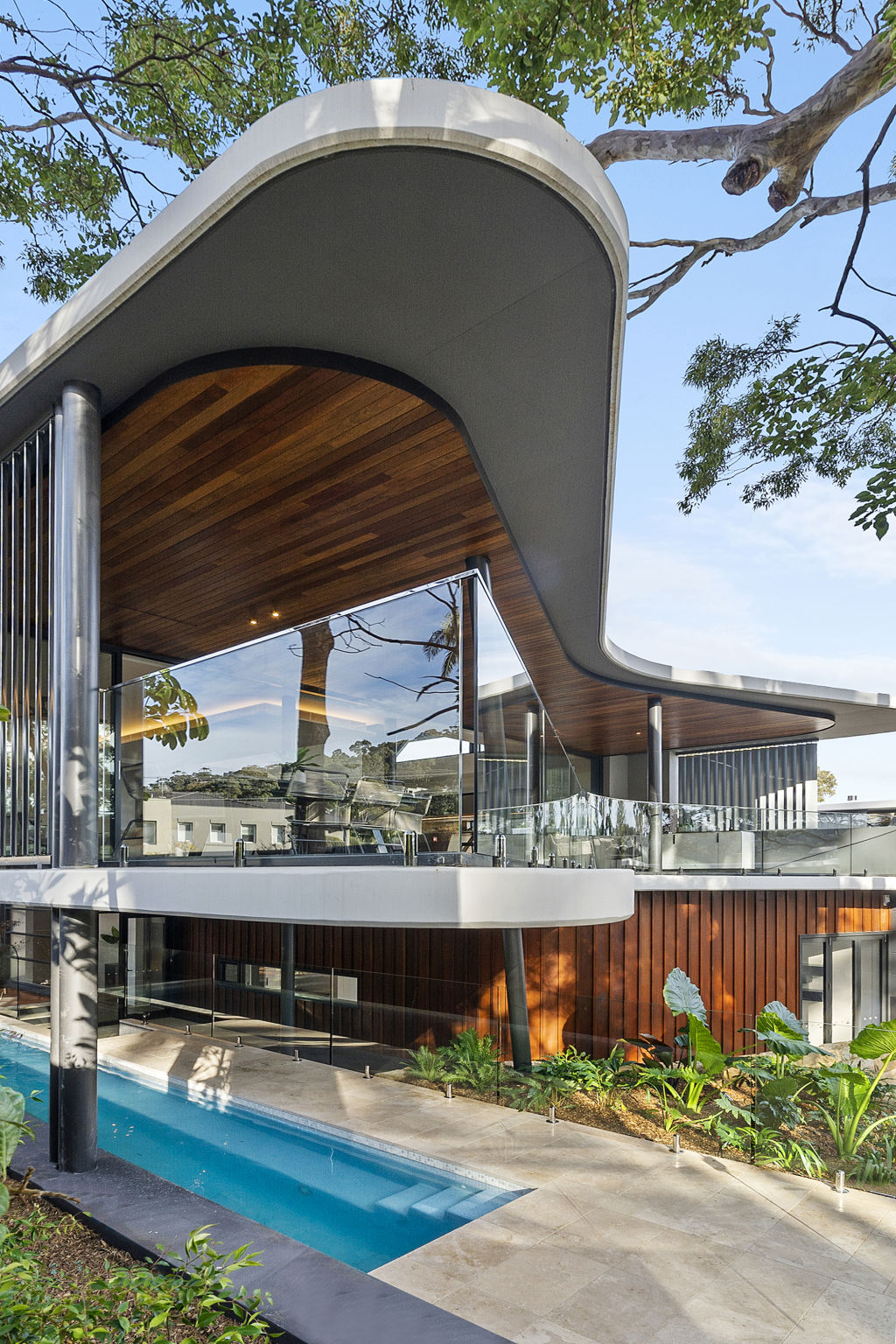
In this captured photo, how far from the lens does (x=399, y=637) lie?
15.4ft

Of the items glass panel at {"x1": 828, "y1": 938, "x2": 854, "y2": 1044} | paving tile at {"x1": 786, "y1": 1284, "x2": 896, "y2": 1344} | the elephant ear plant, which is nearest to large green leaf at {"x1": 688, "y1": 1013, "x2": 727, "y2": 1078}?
the elephant ear plant

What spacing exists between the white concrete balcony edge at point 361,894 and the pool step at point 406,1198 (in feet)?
9.41

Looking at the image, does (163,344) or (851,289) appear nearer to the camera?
(163,344)

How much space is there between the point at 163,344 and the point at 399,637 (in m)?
2.54

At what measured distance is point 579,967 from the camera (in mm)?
10680

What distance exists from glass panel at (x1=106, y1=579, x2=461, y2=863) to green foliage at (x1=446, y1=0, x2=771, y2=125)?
3.99 metres

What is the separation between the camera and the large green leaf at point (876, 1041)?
712 cm

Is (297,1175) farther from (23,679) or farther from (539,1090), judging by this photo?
(23,679)

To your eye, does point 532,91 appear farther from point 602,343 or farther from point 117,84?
point 117,84

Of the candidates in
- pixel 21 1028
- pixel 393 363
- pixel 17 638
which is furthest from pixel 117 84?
pixel 21 1028

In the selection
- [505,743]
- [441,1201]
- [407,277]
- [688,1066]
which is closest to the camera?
[407,277]

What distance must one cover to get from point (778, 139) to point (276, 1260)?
7977mm

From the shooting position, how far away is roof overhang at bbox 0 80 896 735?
143 inches

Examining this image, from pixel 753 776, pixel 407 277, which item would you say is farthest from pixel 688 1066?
pixel 753 776
